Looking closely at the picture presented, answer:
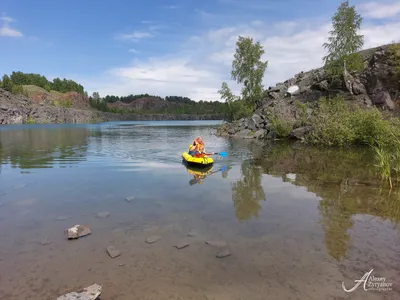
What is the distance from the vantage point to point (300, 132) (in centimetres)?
3369

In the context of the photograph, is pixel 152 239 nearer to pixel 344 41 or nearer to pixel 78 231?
pixel 78 231

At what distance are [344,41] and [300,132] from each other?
704 inches

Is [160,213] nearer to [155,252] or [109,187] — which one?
[155,252]

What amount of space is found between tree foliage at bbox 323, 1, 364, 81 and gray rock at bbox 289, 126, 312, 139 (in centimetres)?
1117

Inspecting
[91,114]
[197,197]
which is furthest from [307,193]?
[91,114]

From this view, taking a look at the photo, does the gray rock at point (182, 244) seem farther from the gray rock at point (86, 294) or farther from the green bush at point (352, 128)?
the green bush at point (352, 128)

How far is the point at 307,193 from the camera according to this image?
1205cm

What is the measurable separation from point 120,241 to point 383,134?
83.0 ft

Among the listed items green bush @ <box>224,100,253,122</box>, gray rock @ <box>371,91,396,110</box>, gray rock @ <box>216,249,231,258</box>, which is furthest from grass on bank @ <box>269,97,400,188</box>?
gray rock @ <box>216,249,231,258</box>

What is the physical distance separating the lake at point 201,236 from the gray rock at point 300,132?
17.8 metres

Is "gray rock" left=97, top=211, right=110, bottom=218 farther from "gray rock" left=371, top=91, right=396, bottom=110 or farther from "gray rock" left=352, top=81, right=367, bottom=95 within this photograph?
"gray rock" left=352, top=81, right=367, bottom=95

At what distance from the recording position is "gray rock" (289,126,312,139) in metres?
32.5

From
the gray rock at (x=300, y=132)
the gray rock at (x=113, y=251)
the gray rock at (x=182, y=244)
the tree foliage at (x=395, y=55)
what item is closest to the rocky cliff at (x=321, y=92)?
the gray rock at (x=300, y=132)

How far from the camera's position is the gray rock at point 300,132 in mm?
32469
